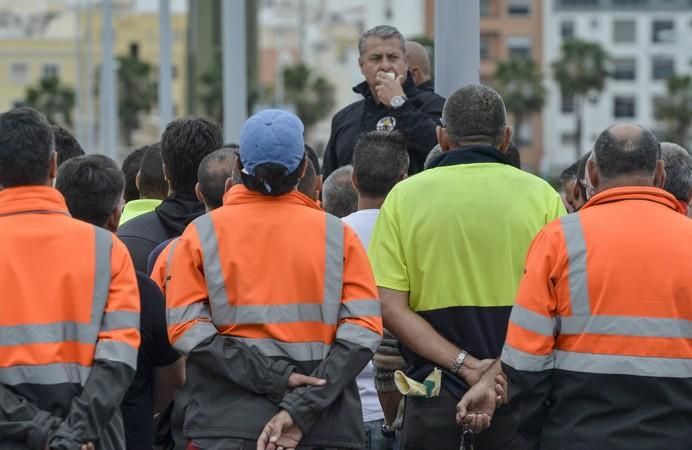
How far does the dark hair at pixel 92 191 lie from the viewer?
6.21m

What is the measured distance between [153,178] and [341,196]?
38.5 inches

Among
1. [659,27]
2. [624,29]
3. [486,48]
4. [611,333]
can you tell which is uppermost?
[659,27]

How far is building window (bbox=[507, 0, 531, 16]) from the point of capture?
12081 centimetres

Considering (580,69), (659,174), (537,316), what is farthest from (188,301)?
(580,69)

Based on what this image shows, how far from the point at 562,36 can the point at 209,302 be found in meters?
118

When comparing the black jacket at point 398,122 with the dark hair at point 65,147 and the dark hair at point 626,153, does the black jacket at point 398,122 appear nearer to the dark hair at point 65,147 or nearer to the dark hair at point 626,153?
the dark hair at point 65,147

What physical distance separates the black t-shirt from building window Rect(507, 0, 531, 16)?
11594cm

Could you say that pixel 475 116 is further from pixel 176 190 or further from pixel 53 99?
pixel 53 99

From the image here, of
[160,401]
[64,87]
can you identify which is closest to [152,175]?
[160,401]

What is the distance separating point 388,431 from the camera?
23.3 ft

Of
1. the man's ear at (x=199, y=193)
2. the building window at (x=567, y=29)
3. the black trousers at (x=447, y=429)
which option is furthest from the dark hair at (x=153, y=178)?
the building window at (x=567, y=29)

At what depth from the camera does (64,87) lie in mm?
105562

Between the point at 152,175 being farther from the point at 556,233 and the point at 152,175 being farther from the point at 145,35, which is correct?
the point at 145,35

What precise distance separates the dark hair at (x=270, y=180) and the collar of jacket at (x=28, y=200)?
2.46ft
